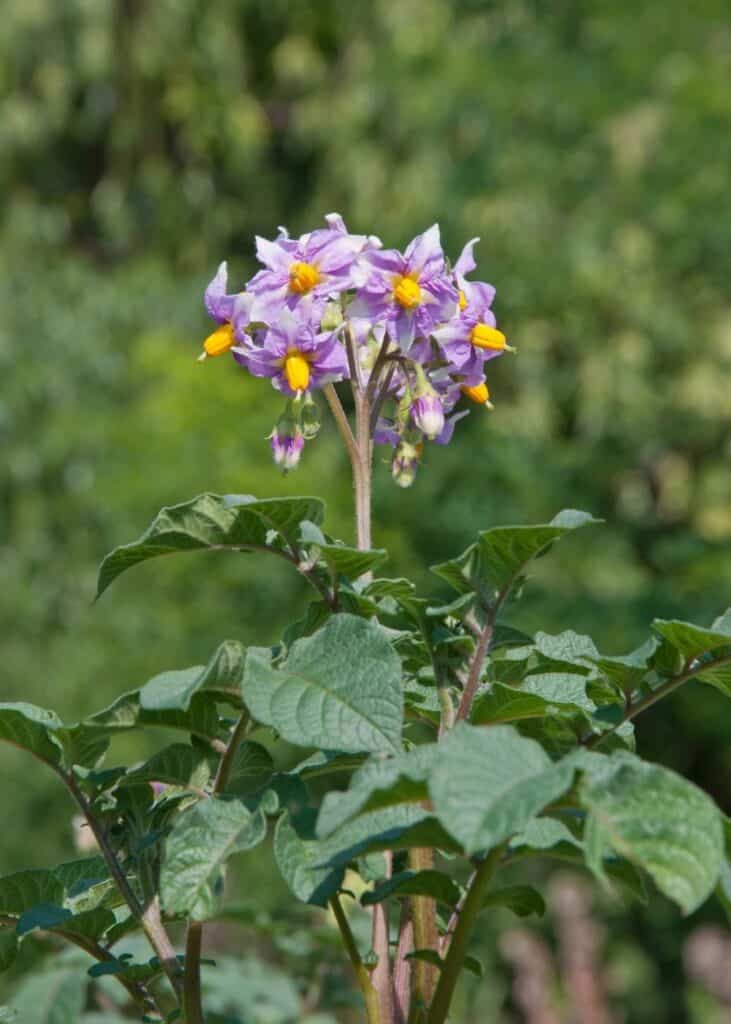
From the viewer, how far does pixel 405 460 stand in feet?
3.09

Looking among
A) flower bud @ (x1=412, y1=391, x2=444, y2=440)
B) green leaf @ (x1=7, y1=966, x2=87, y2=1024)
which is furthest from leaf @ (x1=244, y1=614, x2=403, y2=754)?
green leaf @ (x1=7, y1=966, x2=87, y2=1024)

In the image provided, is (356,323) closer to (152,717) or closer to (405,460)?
(405,460)

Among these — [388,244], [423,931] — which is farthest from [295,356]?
[388,244]

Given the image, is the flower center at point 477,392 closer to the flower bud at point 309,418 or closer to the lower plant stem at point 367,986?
the flower bud at point 309,418

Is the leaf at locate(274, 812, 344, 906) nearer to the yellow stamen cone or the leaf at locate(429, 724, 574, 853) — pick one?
the leaf at locate(429, 724, 574, 853)

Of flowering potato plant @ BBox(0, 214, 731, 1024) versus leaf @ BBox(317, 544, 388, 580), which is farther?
leaf @ BBox(317, 544, 388, 580)

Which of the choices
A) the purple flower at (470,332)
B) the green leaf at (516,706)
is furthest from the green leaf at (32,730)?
the purple flower at (470,332)

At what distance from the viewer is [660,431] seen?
17.3 ft

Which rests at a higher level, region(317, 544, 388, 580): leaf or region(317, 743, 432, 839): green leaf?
region(317, 544, 388, 580): leaf

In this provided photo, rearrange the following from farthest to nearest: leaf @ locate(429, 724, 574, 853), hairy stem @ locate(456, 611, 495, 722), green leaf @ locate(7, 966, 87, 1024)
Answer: green leaf @ locate(7, 966, 87, 1024) → hairy stem @ locate(456, 611, 495, 722) → leaf @ locate(429, 724, 574, 853)

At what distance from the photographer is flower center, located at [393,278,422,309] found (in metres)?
0.87

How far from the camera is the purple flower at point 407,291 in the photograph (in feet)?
2.87

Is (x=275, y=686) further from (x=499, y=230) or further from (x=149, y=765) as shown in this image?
(x=499, y=230)

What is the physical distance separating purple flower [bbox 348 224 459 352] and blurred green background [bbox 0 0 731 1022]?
2865 mm
